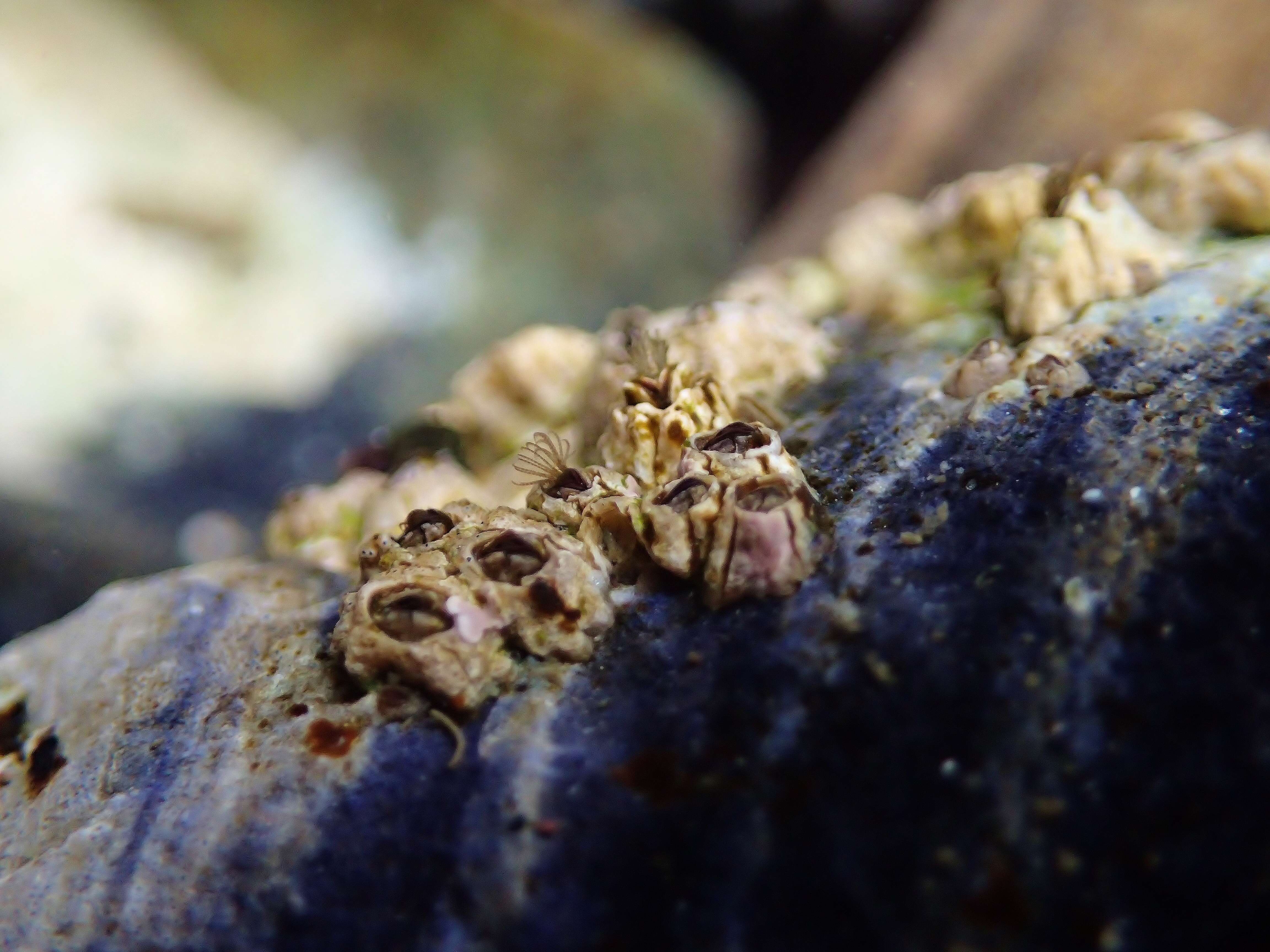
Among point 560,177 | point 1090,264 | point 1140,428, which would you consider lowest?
point 1140,428

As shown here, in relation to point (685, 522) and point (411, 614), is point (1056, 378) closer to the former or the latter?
point (685, 522)

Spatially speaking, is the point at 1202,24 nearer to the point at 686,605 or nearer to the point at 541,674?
the point at 686,605

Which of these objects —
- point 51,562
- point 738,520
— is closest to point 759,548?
point 738,520

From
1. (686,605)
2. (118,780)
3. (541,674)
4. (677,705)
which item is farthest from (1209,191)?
(118,780)

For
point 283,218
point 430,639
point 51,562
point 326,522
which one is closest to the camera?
point 430,639

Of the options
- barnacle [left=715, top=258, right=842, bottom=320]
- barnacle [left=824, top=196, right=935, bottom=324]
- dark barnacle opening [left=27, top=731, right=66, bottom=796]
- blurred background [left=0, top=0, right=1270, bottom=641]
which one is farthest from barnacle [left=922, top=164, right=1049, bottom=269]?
dark barnacle opening [left=27, top=731, right=66, bottom=796]

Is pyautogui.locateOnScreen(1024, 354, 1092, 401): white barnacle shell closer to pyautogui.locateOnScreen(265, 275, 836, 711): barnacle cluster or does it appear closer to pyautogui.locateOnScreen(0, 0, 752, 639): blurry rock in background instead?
pyautogui.locateOnScreen(265, 275, 836, 711): barnacle cluster
